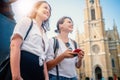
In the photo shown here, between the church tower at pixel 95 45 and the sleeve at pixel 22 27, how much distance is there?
656 inches

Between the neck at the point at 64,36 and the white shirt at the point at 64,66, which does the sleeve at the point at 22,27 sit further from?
the neck at the point at 64,36

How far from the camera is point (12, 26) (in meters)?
0.97

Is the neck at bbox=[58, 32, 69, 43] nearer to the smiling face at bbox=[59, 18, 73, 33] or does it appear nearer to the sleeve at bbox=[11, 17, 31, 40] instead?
the smiling face at bbox=[59, 18, 73, 33]

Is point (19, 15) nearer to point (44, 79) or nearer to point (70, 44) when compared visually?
point (44, 79)

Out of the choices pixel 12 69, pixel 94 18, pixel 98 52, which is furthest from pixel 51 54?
pixel 94 18

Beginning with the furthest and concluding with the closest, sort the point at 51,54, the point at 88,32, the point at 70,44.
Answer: the point at 88,32 → the point at 70,44 → the point at 51,54

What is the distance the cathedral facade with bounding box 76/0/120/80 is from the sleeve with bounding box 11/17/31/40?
15962 millimetres

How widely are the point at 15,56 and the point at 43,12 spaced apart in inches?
15.2

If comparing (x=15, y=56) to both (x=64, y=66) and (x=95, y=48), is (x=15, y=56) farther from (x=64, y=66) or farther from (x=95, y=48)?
(x=95, y=48)

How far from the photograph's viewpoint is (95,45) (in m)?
18.7

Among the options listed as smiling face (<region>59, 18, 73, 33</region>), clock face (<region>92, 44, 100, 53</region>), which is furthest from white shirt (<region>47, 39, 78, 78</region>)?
clock face (<region>92, 44, 100, 53</region>)

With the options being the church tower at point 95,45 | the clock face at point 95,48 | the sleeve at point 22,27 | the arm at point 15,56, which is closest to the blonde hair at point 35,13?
the sleeve at point 22,27

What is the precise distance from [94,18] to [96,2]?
5.79 feet

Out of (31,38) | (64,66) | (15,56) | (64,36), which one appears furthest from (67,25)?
(15,56)
